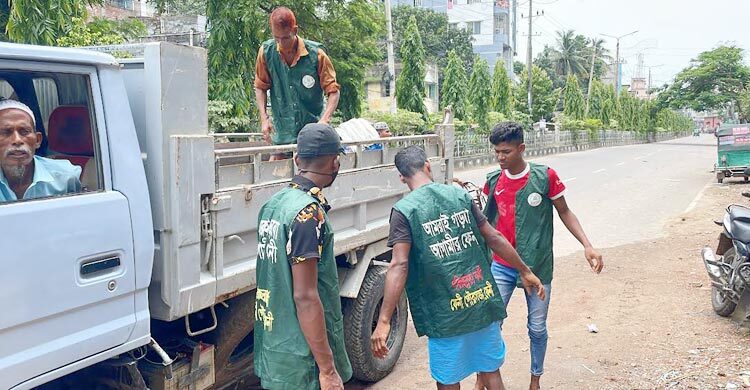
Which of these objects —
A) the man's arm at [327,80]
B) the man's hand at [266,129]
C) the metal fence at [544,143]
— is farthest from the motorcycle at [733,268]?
the metal fence at [544,143]

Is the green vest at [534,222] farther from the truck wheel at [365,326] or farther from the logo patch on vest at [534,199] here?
the truck wheel at [365,326]

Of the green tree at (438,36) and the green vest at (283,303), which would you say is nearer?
the green vest at (283,303)

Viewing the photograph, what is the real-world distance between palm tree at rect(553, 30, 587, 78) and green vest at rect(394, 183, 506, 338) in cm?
6122

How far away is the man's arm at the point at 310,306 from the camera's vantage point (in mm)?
2238

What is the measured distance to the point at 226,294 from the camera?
2.92 m

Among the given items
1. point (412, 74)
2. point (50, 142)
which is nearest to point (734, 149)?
point (412, 74)

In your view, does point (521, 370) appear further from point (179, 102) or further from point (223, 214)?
point (179, 102)

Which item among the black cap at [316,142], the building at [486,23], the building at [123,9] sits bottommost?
the black cap at [316,142]

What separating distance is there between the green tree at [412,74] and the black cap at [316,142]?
20739 mm

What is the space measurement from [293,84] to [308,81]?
0.11 m

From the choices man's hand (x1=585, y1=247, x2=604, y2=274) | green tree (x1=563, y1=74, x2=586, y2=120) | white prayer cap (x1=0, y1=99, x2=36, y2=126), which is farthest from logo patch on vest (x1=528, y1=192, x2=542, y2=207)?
green tree (x1=563, y1=74, x2=586, y2=120)

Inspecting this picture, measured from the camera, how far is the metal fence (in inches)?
979

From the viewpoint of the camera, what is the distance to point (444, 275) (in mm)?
2920

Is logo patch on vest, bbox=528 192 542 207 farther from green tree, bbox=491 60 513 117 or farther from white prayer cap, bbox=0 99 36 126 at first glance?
green tree, bbox=491 60 513 117
